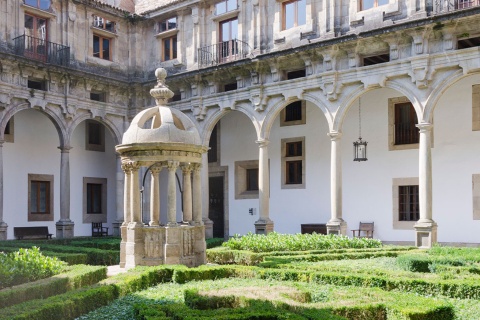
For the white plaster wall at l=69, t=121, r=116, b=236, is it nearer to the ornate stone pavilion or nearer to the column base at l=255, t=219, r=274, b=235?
the column base at l=255, t=219, r=274, b=235

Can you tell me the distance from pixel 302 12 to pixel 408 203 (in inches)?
280

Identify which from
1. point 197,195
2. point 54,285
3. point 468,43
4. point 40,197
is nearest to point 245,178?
point 40,197

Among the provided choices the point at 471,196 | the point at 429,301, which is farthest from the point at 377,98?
the point at 429,301

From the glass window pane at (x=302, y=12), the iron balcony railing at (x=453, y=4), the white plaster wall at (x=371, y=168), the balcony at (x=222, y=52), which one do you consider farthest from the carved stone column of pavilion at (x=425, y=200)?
the balcony at (x=222, y=52)

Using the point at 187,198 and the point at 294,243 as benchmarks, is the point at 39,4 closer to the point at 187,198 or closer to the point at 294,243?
the point at 187,198

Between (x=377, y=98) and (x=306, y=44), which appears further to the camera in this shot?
(x=377, y=98)

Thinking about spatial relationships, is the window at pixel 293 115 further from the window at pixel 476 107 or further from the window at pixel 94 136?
the window at pixel 94 136

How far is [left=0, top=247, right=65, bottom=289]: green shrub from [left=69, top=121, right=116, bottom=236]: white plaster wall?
14.0 metres

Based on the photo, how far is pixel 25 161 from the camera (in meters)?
22.8

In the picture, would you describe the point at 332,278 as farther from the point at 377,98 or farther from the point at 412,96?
the point at 377,98

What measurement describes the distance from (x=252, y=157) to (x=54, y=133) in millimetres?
7727

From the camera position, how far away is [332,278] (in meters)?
9.95

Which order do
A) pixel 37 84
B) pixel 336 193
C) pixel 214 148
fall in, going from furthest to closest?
pixel 214 148 → pixel 37 84 → pixel 336 193

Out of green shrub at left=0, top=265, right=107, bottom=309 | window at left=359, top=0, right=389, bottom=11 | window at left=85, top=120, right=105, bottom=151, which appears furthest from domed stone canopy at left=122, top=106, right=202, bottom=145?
window at left=85, top=120, right=105, bottom=151
